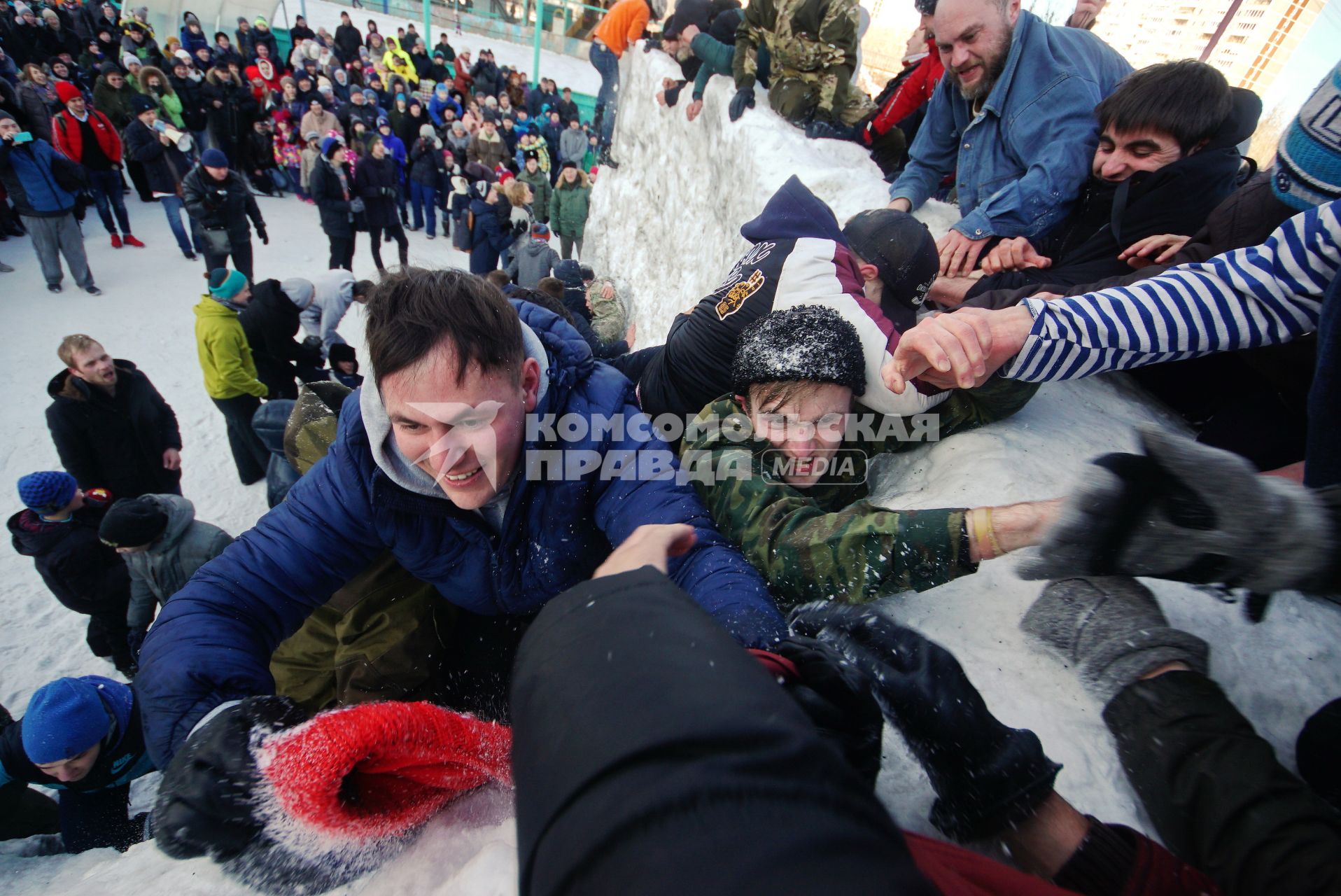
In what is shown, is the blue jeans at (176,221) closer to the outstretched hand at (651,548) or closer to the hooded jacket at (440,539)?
the hooded jacket at (440,539)

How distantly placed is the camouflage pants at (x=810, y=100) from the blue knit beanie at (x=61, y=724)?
5.98 m

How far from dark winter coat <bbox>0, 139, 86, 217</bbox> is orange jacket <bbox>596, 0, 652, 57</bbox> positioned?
7226 mm

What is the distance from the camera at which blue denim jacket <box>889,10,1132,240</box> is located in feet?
8.70

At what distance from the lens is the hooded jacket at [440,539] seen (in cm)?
137

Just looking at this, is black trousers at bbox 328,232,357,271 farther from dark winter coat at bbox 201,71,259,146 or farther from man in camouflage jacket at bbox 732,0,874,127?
man in camouflage jacket at bbox 732,0,874,127

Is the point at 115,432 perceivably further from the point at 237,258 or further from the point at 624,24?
the point at 624,24

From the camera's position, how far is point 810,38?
487cm

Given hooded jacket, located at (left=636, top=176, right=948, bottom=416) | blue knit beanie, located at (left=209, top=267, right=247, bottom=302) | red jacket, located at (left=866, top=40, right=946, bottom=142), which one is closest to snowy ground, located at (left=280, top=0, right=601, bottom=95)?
blue knit beanie, located at (left=209, top=267, right=247, bottom=302)

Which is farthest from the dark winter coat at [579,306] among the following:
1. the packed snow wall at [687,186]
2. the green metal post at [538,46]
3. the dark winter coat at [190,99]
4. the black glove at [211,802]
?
the green metal post at [538,46]

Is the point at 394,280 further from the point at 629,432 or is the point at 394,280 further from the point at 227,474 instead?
the point at 227,474

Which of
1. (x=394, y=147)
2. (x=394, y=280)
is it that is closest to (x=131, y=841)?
(x=394, y=280)

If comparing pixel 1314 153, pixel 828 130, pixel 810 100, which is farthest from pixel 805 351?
pixel 810 100

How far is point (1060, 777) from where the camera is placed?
1.15 m

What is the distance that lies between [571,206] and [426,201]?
3.56 meters
